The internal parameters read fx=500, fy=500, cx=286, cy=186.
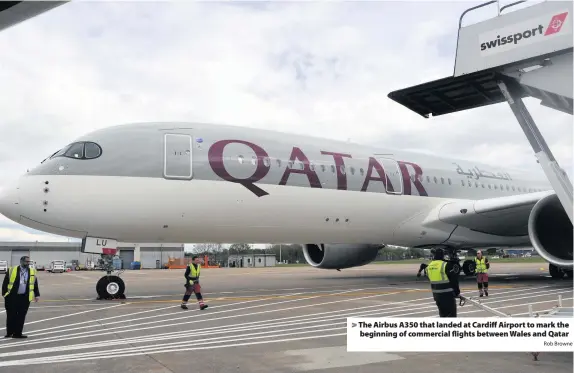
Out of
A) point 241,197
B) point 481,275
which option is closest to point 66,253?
point 241,197

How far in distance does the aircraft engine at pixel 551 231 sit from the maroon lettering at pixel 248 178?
18.6 ft

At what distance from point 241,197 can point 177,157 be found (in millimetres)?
1614

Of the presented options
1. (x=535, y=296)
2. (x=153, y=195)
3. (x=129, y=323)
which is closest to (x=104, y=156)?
(x=153, y=195)

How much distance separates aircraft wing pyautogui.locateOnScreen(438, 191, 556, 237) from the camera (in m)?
13.1

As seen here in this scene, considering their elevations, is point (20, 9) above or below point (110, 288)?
above

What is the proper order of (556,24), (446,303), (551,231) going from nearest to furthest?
(556,24), (446,303), (551,231)

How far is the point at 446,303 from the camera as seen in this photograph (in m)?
5.92

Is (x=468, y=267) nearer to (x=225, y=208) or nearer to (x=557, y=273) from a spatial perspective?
(x=557, y=273)

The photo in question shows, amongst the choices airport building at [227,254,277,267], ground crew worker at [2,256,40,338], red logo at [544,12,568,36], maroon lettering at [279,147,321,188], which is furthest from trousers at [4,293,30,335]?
airport building at [227,254,277,267]

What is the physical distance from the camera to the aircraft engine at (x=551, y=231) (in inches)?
386

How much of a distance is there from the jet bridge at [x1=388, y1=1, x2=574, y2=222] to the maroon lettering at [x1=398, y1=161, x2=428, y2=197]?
8.51 meters

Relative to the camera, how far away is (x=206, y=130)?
11.2 meters

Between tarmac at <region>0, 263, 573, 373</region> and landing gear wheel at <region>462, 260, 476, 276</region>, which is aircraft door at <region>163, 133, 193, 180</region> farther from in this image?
landing gear wheel at <region>462, 260, 476, 276</region>

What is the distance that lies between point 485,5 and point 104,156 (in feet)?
25.6
